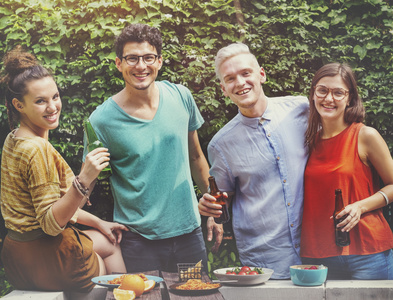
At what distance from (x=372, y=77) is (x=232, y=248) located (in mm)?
1801

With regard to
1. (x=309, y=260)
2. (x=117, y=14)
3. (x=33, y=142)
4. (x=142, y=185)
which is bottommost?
(x=309, y=260)

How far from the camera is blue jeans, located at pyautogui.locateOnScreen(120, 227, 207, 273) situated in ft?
12.5

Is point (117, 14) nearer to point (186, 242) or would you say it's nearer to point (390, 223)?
point (186, 242)

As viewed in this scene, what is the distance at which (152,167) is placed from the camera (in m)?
3.69

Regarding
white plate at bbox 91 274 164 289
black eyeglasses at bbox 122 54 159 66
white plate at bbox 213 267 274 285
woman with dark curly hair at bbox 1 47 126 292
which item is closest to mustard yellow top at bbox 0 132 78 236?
woman with dark curly hair at bbox 1 47 126 292

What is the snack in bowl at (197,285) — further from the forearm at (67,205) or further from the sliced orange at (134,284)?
the forearm at (67,205)

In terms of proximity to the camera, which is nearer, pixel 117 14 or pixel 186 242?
pixel 186 242

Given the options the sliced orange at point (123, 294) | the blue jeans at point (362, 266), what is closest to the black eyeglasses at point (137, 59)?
the sliced orange at point (123, 294)

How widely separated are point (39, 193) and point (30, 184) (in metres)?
0.08

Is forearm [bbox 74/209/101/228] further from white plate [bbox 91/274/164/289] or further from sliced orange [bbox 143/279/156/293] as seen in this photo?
sliced orange [bbox 143/279/156/293]

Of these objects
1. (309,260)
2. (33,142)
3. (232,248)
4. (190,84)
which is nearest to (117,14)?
(190,84)

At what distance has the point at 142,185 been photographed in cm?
369

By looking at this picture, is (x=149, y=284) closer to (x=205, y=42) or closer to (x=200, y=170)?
(x=200, y=170)

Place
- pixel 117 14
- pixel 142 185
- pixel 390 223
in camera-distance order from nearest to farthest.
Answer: pixel 142 185 → pixel 390 223 → pixel 117 14
